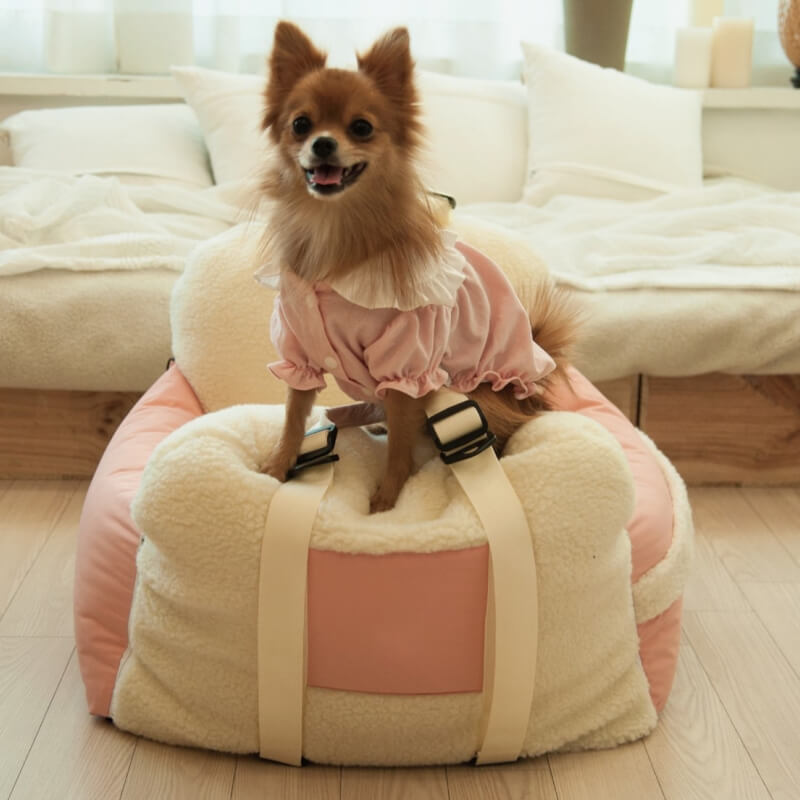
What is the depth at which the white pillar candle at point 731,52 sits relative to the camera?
348 cm

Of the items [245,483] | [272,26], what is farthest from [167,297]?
[272,26]

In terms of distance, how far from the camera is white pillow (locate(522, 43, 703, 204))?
3.12 metres

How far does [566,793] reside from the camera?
1.44 m

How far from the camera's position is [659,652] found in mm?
1604

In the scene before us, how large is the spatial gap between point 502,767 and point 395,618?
0.26 meters

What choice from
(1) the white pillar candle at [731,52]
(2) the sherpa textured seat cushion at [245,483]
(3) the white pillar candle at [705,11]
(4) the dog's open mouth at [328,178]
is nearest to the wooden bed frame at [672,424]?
(2) the sherpa textured seat cushion at [245,483]

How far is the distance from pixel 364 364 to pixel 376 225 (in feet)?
0.62

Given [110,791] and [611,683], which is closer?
[110,791]

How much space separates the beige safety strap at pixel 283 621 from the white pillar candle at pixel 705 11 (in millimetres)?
2720

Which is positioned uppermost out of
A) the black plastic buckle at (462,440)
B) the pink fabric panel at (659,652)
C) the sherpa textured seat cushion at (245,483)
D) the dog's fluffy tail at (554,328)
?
the dog's fluffy tail at (554,328)

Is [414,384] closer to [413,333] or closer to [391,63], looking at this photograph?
[413,333]

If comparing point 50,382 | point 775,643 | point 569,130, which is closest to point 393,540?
point 775,643

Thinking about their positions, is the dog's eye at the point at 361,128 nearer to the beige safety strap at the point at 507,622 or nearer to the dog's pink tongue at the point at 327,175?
the dog's pink tongue at the point at 327,175

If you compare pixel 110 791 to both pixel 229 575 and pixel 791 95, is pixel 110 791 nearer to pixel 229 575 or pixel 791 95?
pixel 229 575
